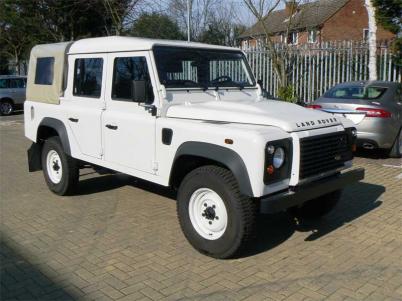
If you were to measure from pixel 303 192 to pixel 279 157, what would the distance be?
426 mm

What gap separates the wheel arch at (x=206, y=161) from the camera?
427cm

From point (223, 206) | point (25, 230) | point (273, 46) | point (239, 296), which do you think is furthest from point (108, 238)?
point (273, 46)

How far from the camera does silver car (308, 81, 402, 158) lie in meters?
9.15

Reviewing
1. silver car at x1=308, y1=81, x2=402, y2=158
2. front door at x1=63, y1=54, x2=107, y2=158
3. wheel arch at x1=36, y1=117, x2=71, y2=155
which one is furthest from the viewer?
silver car at x1=308, y1=81, x2=402, y2=158

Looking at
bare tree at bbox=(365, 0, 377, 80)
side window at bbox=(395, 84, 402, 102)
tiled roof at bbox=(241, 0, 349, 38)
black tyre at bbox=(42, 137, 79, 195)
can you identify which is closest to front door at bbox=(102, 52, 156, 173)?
black tyre at bbox=(42, 137, 79, 195)

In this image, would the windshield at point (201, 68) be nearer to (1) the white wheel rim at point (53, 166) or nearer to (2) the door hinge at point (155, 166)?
(2) the door hinge at point (155, 166)

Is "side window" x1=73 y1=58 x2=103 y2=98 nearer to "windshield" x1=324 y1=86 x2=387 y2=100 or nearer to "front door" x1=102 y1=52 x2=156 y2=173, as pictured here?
"front door" x1=102 y1=52 x2=156 y2=173

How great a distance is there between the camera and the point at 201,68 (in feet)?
19.5

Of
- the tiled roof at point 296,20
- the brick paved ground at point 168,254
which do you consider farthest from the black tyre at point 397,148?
the tiled roof at point 296,20

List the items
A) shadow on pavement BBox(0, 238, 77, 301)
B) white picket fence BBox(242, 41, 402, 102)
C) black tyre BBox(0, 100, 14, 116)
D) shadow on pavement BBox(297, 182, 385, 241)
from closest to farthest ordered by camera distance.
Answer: shadow on pavement BBox(0, 238, 77, 301) < shadow on pavement BBox(297, 182, 385, 241) < white picket fence BBox(242, 41, 402, 102) < black tyre BBox(0, 100, 14, 116)

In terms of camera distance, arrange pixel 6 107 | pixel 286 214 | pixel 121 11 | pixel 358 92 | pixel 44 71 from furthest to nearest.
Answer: pixel 6 107 < pixel 121 11 < pixel 358 92 < pixel 44 71 < pixel 286 214

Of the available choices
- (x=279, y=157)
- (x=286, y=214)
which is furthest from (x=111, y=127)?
(x=286, y=214)

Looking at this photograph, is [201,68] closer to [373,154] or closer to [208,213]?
[208,213]

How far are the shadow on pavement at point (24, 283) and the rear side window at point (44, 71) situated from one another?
3.06 m
